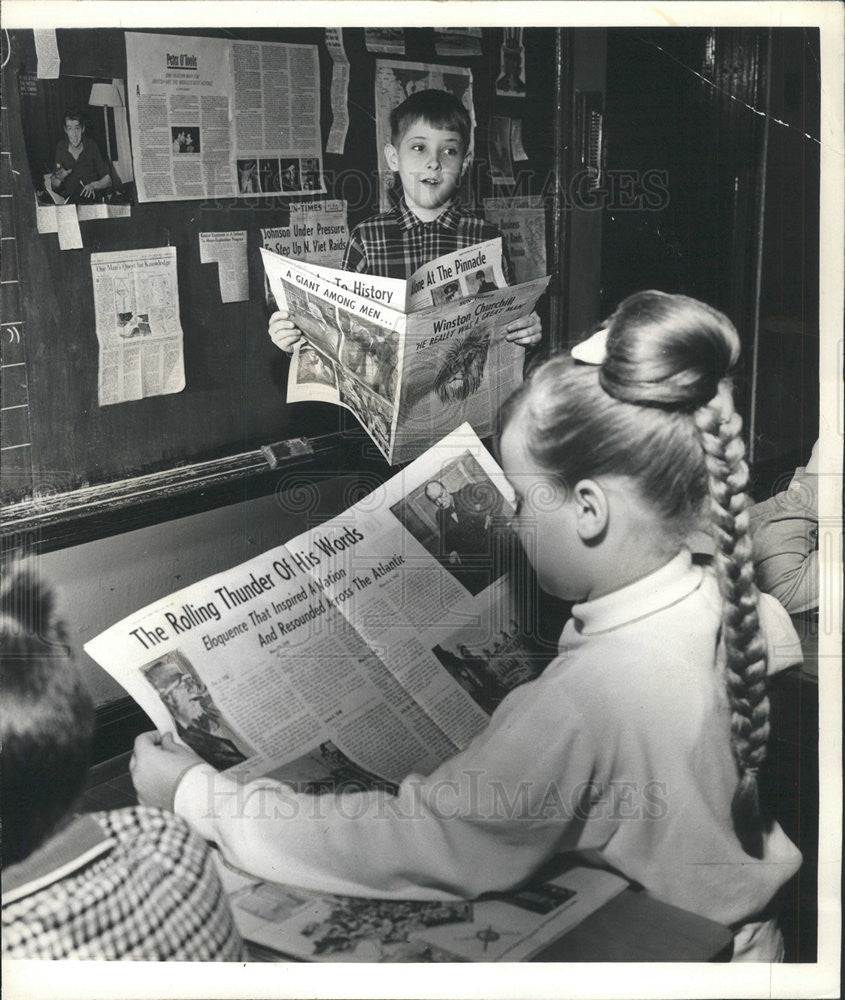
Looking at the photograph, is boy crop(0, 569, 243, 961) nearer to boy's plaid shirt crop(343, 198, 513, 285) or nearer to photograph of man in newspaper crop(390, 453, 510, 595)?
photograph of man in newspaper crop(390, 453, 510, 595)

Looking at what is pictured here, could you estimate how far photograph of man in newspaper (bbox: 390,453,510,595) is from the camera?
1.25 m

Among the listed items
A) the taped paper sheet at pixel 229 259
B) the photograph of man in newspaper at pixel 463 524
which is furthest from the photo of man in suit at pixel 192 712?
the taped paper sheet at pixel 229 259

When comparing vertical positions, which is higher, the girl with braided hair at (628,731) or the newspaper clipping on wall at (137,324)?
the newspaper clipping on wall at (137,324)

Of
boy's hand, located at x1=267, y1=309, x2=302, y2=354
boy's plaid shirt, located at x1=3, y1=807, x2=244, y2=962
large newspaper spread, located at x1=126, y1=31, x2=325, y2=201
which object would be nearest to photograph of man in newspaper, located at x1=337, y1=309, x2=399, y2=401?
boy's hand, located at x1=267, y1=309, x2=302, y2=354

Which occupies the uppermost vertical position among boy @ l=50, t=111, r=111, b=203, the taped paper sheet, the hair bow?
boy @ l=50, t=111, r=111, b=203

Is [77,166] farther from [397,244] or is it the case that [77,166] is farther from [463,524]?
[463,524]

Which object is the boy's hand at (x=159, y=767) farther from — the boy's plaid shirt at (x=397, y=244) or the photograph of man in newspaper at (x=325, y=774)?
the boy's plaid shirt at (x=397, y=244)

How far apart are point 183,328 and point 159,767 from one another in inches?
23.3

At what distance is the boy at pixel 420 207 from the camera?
55.4 inches

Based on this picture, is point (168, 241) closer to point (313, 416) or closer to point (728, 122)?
point (313, 416)

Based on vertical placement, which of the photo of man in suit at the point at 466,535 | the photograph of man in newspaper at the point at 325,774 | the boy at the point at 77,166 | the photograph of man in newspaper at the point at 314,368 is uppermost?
the boy at the point at 77,166

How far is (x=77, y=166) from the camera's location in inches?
Result: 50.0

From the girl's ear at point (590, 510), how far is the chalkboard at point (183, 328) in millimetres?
305

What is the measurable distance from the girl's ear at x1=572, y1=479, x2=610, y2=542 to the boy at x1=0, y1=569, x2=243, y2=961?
0.53 m
